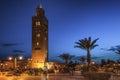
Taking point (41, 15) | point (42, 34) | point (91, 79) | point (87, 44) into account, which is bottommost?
point (91, 79)

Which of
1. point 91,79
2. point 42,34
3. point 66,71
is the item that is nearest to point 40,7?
point 42,34

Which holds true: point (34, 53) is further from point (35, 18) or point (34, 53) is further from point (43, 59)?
point (35, 18)

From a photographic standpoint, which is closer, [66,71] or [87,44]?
[87,44]

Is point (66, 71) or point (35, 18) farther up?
point (35, 18)

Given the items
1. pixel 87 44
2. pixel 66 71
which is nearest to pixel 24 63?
pixel 66 71

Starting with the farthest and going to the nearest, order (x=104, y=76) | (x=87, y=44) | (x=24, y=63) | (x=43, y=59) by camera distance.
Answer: (x=24, y=63) < (x=43, y=59) < (x=87, y=44) < (x=104, y=76)

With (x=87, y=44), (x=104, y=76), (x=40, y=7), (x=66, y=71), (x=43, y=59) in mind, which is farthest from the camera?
(x=40, y=7)

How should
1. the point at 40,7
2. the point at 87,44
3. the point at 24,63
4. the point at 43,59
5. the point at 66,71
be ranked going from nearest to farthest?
1. the point at 87,44
2. the point at 66,71
3. the point at 43,59
4. the point at 40,7
5. the point at 24,63

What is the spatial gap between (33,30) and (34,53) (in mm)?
6675

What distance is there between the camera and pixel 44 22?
84500mm

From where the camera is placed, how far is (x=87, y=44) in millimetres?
51562

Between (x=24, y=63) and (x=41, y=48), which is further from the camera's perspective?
(x=24, y=63)

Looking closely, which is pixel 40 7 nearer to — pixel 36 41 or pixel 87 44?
pixel 36 41

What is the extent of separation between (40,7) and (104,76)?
2456 inches
